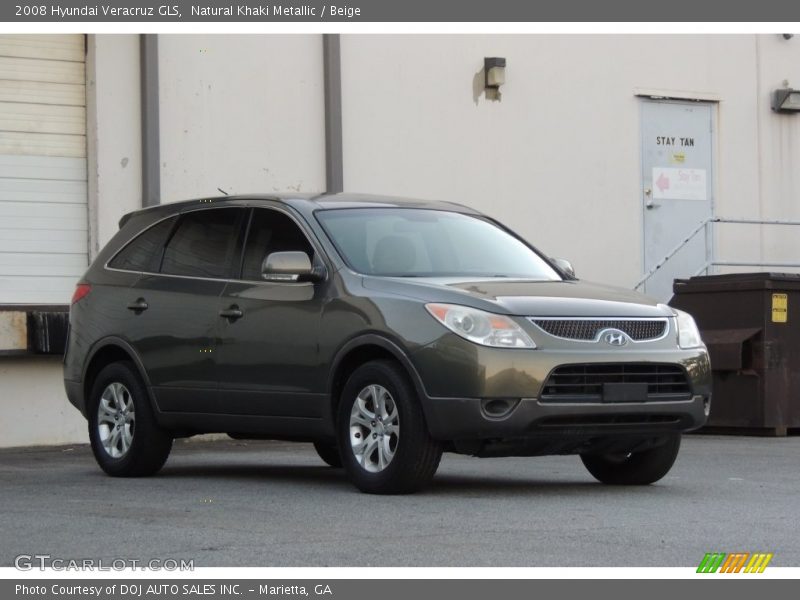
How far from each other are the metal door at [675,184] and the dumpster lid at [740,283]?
1.96m

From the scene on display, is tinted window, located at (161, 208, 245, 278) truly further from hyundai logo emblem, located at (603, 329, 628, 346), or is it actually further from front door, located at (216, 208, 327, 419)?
hyundai logo emblem, located at (603, 329, 628, 346)

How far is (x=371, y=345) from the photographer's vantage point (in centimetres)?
924

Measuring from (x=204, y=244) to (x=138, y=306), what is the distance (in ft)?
1.96

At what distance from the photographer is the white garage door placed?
49.6 ft

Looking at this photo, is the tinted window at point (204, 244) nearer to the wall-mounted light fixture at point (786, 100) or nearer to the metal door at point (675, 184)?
the metal door at point (675, 184)

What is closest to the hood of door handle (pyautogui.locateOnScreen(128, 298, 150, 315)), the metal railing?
door handle (pyautogui.locateOnScreen(128, 298, 150, 315))

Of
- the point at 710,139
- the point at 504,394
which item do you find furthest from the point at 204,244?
the point at 710,139

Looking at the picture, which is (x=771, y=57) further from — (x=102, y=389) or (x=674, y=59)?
(x=102, y=389)

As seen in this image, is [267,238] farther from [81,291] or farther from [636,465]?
[636,465]

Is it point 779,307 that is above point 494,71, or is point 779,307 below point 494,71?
below

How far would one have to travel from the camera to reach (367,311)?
920 cm

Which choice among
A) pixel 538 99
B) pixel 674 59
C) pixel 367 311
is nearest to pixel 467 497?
pixel 367 311

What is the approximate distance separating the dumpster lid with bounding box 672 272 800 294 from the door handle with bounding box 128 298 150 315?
689cm

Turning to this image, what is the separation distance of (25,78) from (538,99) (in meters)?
5.43
